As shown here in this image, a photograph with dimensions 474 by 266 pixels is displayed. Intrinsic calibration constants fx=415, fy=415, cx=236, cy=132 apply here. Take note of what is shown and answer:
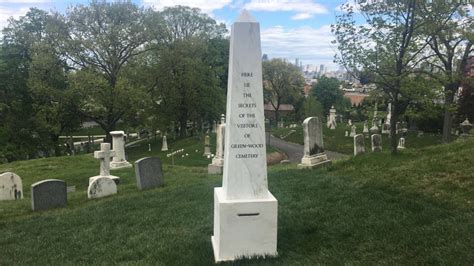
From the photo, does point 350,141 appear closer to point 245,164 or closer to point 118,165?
point 118,165

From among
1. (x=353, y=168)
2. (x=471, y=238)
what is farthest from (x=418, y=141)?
(x=471, y=238)

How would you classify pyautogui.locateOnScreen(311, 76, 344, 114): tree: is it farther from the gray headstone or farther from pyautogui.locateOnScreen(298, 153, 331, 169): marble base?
pyautogui.locateOnScreen(298, 153, 331, 169): marble base

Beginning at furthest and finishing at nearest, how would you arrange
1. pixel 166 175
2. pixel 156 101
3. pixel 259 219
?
1. pixel 156 101
2. pixel 166 175
3. pixel 259 219

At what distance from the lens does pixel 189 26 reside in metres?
41.0

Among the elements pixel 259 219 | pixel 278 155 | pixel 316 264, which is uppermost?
pixel 259 219

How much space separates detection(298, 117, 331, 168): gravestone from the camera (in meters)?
13.3

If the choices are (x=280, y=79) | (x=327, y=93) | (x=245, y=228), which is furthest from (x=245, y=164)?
(x=327, y=93)

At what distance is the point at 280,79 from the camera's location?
6231 cm

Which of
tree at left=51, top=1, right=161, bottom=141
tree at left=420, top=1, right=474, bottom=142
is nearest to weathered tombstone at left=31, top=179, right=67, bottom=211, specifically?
tree at left=420, top=1, right=474, bottom=142

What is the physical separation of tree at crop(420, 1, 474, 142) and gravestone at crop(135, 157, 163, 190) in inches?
319

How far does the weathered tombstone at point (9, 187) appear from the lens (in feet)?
38.3

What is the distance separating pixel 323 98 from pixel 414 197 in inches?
2605

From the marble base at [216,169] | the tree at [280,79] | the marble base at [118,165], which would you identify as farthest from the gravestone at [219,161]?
the tree at [280,79]

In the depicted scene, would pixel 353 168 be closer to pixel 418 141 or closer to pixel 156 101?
pixel 418 141
